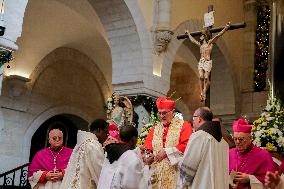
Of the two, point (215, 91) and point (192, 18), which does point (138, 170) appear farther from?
point (215, 91)

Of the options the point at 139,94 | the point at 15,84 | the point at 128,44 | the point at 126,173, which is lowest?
the point at 126,173

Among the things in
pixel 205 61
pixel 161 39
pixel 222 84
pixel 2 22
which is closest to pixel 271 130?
pixel 205 61

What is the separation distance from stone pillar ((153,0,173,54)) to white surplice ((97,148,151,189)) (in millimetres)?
6584

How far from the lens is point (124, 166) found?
391 centimetres

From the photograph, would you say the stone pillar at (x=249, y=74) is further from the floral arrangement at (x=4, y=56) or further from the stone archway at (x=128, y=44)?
the floral arrangement at (x=4, y=56)

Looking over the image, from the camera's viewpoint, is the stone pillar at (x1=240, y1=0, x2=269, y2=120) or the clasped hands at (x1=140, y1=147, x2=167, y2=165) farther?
the stone pillar at (x1=240, y1=0, x2=269, y2=120)

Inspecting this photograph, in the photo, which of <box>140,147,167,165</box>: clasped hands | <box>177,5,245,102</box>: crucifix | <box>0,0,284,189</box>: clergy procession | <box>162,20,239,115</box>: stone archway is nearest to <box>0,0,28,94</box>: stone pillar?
<box>0,0,284,189</box>: clergy procession

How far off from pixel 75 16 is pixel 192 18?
3.30 m

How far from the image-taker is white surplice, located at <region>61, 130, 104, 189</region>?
4.66 meters

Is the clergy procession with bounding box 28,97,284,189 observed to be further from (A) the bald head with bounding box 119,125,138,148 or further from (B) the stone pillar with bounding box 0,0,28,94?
(B) the stone pillar with bounding box 0,0,28,94

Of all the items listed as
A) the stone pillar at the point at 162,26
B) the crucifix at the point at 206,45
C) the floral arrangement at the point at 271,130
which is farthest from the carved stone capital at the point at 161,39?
the floral arrangement at the point at 271,130

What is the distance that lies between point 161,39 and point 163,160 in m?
5.27

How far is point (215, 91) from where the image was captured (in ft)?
45.6

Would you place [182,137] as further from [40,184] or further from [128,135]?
[40,184]
